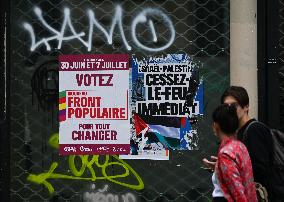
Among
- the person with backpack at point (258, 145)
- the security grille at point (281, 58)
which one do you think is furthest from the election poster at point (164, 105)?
the person with backpack at point (258, 145)

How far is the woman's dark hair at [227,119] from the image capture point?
3732 millimetres

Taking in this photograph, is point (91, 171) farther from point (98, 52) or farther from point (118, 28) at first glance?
point (118, 28)

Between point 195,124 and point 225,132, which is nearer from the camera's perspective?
point 225,132

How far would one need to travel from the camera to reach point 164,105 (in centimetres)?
560

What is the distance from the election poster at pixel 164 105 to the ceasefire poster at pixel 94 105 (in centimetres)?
11

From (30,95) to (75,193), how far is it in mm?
1058

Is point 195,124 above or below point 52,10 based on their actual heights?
below

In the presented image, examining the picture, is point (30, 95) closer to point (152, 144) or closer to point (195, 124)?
point (152, 144)

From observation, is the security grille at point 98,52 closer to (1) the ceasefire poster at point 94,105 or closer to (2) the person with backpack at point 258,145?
(1) the ceasefire poster at point 94,105

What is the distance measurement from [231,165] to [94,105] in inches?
89.7

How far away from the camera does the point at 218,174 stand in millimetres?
3691

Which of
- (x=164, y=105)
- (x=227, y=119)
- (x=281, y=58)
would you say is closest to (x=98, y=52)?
(x=164, y=105)

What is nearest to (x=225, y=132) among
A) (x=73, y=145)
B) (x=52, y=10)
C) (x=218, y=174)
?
(x=218, y=174)

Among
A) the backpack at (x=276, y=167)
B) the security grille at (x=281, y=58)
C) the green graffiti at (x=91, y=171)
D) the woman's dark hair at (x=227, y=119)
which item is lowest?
the green graffiti at (x=91, y=171)
